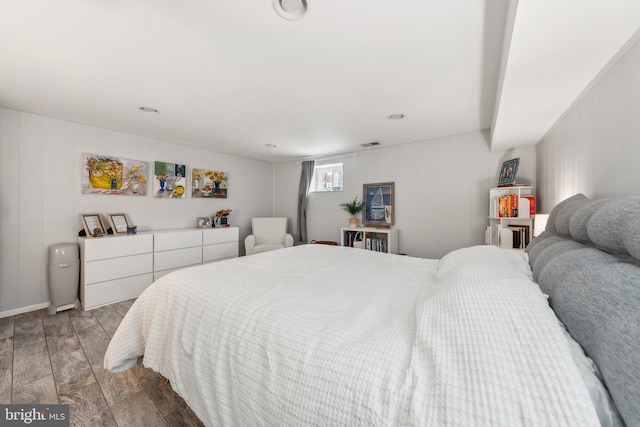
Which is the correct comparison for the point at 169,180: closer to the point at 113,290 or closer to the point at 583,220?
the point at 113,290

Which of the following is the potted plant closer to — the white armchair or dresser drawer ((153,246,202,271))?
the white armchair

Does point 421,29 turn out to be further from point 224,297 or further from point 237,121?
point 237,121

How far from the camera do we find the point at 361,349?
0.79 metres

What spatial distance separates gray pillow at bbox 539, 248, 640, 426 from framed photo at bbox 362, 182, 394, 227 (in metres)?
3.10

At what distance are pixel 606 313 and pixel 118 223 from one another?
14.3ft

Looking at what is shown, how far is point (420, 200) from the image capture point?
3.75 meters

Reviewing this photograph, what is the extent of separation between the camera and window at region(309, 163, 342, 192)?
4699 mm

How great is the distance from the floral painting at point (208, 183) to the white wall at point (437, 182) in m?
2.29

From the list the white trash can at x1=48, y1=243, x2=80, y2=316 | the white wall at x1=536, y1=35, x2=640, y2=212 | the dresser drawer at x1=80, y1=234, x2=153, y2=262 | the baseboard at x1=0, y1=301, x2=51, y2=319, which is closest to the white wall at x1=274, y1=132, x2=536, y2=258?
the white wall at x1=536, y1=35, x2=640, y2=212

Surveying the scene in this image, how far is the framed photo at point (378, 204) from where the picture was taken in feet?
13.2

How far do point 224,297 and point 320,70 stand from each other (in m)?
1.71

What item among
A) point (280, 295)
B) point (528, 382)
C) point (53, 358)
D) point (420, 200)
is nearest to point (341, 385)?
point (528, 382)

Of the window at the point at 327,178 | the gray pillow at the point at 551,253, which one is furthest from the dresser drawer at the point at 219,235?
the gray pillow at the point at 551,253

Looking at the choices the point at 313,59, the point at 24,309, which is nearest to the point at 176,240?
the point at 24,309
